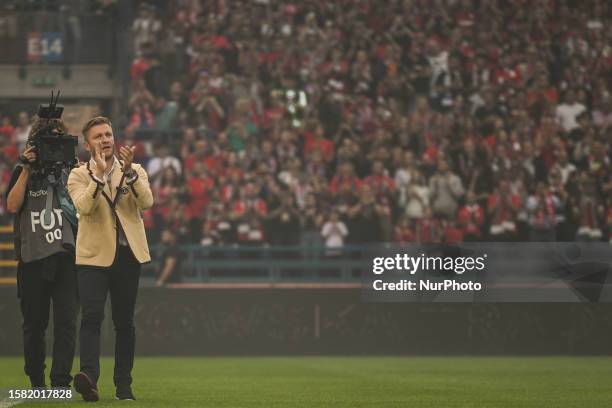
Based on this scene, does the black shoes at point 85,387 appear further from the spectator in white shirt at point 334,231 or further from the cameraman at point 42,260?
the spectator in white shirt at point 334,231

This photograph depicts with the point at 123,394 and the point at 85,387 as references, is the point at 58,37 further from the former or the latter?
the point at 85,387

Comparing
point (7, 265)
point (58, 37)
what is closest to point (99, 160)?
point (7, 265)

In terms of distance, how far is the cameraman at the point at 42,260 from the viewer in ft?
32.6

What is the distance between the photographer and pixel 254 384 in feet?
41.2

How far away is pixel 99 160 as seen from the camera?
9.39m

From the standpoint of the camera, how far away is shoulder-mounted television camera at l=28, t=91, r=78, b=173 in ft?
31.7

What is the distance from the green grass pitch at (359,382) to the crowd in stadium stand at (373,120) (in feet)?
11.9

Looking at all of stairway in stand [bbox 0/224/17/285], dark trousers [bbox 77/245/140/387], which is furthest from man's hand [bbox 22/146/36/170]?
stairway in stand [bbox 0/224/17/285]

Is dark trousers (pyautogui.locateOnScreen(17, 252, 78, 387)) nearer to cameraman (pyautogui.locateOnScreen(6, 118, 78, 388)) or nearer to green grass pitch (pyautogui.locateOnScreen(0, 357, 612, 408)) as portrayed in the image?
cameraman (pyautogui.locateOnScreen(6, 118, 78, 388))

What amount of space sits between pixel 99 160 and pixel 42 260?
1.06 meters

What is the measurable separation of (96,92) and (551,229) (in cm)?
949

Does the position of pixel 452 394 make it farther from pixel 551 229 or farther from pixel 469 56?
pixel 469 56

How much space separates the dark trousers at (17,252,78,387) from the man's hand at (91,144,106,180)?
3.01 ft

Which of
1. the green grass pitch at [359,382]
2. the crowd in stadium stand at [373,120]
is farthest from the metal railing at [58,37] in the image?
the green grass pitch at [359,382]
